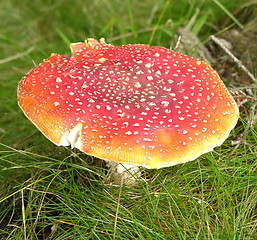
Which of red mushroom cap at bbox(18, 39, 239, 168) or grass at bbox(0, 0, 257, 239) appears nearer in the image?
red mushroom cap at bbox(18, 39, 239, 168)

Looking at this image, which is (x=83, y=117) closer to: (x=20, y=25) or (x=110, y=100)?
(x=110, y=100)

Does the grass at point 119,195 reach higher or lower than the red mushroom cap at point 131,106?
lower

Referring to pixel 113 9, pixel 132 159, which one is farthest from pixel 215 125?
pixel 113 9

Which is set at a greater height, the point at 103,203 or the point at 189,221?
the point at 189,221

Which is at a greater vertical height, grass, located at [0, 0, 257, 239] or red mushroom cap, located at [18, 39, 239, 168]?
red mushroom cap, located at [18, 39, 239, 168]

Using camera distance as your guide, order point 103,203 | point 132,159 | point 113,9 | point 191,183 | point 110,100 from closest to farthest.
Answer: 1. point 132,159
2. point 110,100
3. point 103,203
4. point 191,183
5. point 113,9

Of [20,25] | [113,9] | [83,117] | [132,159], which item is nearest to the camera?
[132,159]

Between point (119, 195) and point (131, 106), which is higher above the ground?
point (131, 106)

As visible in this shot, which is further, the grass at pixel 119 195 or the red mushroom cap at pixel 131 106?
the grass at pixel 119 195
